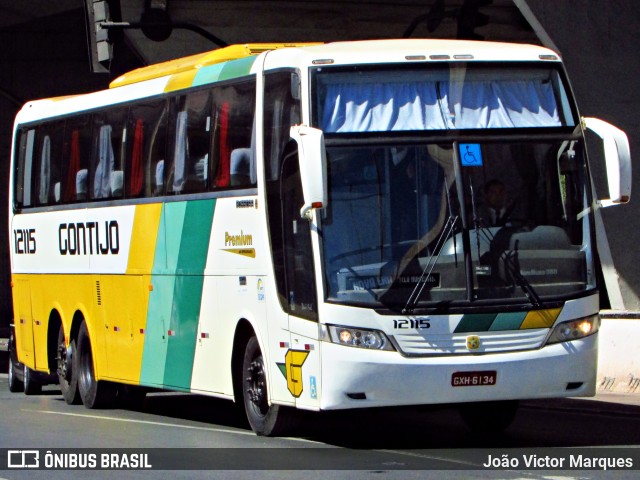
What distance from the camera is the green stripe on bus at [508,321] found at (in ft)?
39.7

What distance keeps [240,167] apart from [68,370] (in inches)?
240

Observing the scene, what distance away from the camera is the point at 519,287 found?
12.2 metres

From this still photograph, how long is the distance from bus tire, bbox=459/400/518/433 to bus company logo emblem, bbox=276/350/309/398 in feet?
6.04

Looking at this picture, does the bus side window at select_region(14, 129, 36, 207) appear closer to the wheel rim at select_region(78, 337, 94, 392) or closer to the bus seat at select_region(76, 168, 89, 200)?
the bus seat at select_region(76, 168, 89, 200)

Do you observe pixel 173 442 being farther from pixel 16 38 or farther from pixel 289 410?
pixel 16 38

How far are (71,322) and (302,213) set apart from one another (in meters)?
7.30

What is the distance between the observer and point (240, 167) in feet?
45.1

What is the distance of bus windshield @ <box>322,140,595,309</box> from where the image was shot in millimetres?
12023

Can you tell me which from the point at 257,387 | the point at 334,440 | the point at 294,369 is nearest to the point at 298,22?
the point at 257,387

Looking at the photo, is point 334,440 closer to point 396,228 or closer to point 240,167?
point 396,228

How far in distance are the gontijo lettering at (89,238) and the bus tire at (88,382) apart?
3.12ft

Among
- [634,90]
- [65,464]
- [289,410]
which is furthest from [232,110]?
[634,90]

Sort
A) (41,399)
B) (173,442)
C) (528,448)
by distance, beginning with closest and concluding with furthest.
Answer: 1. (528,448)
2. (173,442)
3. (41,399)

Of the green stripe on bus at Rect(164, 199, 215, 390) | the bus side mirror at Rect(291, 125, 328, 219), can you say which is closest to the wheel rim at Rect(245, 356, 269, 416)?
the green stripe on bus at Rect(164, 199, 215, 390)
